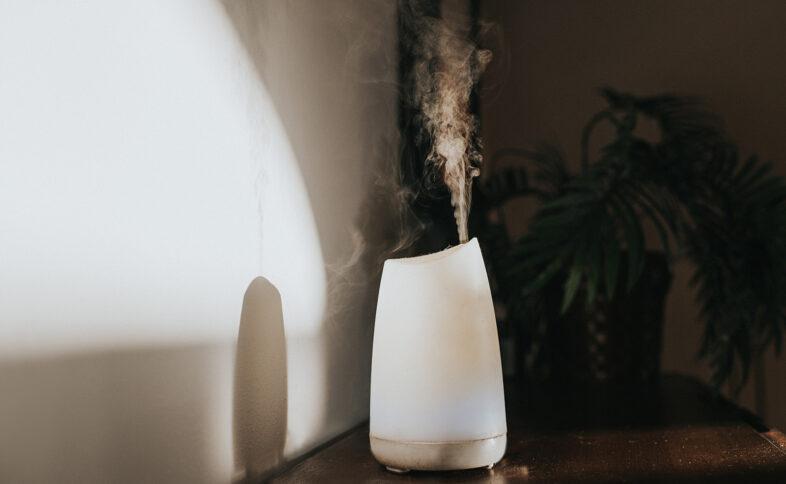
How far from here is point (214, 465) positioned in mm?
676

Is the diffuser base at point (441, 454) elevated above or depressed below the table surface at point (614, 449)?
above

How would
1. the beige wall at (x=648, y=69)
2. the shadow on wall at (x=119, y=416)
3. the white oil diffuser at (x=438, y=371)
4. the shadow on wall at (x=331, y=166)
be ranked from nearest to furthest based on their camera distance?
the shadow on wall at (x=119, y=416) < the white oil diffuser at (x=438, y=371) < the shadow on wall at (x=331, y=166) < the beige wall at (x=648, y=69)

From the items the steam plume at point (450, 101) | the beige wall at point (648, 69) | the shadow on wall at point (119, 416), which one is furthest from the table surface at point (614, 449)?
the beige wall at point (648, 69)

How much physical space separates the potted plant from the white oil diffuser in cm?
69

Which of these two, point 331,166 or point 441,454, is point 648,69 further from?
point 441,454

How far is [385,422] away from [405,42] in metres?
0.68

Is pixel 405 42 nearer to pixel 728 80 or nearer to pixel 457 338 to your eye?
pixel 457 338

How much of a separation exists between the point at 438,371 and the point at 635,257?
828mm

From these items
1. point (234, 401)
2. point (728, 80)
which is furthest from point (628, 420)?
point (728, 80)

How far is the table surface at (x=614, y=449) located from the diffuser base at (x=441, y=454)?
0.04ft

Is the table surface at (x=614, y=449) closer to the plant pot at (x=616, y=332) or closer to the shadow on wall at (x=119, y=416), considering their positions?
the shadow on wall at (x=119, y=416)

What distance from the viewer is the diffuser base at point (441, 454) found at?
2.32 ft

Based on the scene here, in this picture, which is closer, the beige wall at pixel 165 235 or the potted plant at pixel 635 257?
the beige wall at pixel 165 235

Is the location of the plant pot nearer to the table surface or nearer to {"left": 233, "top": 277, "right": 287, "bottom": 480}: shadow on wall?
the table surface
